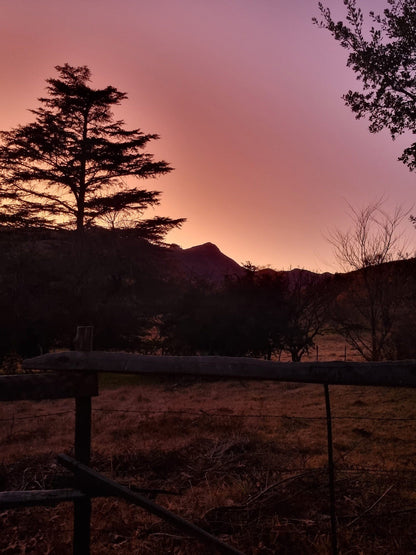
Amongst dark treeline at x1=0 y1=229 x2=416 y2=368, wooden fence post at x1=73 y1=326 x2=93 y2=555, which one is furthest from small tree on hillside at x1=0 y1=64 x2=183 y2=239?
wooden fence post at x1=73 y1=326 x2=93 y2=555

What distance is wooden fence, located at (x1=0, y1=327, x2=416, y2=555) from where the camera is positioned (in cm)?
269

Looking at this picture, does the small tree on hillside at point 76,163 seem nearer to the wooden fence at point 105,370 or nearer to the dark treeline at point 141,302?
the dark treeline at point 141,302

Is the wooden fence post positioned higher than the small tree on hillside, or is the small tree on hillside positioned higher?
the small tree on hillside

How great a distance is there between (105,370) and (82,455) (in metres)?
0.64

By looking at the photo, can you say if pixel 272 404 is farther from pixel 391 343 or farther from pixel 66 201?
pixel 66 201

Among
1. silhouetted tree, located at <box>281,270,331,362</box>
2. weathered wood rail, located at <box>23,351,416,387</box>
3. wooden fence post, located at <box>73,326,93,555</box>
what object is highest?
silhouetted tree, located at <box>281,270,331,362</box>

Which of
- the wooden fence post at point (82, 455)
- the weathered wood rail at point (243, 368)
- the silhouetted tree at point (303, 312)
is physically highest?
the silhouetted tree at point (303, 312)

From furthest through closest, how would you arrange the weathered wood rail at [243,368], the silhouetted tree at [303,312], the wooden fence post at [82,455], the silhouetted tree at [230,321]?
the silhouetted tree at [303,312]
the silhouetted tree at [230,321]
the wooden fence post at [82,455]
the weathered wood rail at [243,368]

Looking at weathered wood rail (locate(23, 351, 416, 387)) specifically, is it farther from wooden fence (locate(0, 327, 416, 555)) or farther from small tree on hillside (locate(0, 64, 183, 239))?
small tree on hillside (locate(0, 64, 183, 239))

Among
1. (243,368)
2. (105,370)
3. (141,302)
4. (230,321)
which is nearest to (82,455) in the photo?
(105,370)

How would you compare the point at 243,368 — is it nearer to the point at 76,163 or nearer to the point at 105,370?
the point at 105,370

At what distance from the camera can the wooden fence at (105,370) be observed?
106 inches

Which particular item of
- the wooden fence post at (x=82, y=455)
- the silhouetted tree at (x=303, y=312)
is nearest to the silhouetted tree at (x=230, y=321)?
the silhouetted tree at (x=303, y=312)

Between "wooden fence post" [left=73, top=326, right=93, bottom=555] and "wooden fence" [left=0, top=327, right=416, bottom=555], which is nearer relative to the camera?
"wooden fence" [left=0, top=327, right=416, bottom=555]
